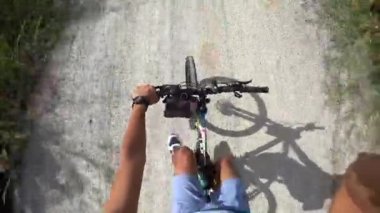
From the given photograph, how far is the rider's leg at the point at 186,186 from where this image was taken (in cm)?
312

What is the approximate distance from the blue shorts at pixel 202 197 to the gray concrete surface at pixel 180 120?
833mm

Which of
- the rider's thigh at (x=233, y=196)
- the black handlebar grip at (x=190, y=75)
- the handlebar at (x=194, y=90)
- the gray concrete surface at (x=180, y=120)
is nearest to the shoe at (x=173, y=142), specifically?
the gray concrete surface at (x=180, y=120)

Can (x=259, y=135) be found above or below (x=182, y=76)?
below

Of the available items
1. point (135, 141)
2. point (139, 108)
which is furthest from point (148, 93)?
point (135, 141)

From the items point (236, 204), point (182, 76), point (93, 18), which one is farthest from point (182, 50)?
point (236, 204)

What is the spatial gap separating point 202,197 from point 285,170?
1.05 meters

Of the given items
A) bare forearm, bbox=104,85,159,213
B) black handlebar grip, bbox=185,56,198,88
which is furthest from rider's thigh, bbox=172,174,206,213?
black handlebar grip, bbox=185,56,198,88

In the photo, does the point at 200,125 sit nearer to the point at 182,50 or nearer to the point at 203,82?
the point at 203,82

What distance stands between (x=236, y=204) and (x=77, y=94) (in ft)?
5.89

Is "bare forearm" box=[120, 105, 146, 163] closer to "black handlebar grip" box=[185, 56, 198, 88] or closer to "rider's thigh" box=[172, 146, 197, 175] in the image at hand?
"rider's thigh" box=[172, 146, 197, 175]

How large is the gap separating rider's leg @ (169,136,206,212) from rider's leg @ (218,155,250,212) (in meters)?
0.13

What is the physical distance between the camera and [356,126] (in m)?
4.07

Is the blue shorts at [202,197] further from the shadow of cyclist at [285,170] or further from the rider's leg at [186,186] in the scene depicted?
the shadow of cyclist at [285,170]

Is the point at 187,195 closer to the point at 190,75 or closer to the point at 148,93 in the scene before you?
the point at 148,93
